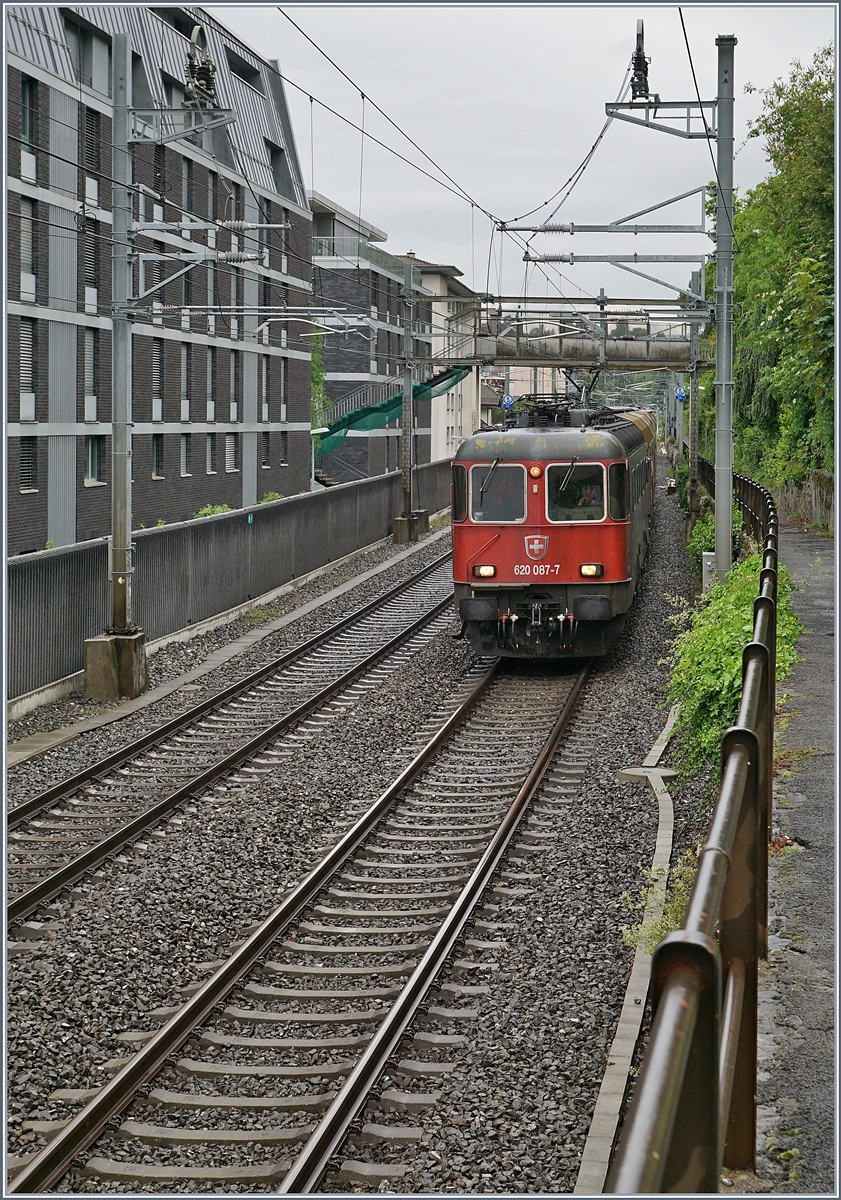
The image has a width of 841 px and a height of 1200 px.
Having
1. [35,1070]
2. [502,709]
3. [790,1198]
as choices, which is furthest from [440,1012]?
[502,709]

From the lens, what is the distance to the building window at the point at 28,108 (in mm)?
28766

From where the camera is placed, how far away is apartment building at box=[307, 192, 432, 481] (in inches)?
2283

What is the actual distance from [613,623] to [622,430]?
3546 millimetres

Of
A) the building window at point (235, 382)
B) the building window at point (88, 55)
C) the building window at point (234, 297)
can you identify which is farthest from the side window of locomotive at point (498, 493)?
the building window at point (235, 382)

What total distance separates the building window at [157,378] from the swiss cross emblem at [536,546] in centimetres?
2115

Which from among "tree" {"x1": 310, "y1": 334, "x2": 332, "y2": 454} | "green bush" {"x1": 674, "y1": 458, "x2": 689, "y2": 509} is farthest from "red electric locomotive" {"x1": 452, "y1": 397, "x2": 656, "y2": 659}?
"tree" {"x1": 310, "y1": 334, "x2": 332, "y2": 454}

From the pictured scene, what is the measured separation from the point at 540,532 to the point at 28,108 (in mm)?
17942

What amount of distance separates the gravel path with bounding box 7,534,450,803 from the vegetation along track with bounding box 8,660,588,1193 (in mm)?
3654

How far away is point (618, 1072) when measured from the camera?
6500 mm

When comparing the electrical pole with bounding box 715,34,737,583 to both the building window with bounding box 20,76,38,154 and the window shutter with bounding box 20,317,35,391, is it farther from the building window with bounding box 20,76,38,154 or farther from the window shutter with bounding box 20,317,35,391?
the building window with bounding box 20,76,38,154

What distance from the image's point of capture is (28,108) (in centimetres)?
2878

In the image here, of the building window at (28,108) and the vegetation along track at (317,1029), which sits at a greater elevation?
the building window at (28,108)

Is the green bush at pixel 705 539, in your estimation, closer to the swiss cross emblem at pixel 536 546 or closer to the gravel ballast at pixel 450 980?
the swiss cross emblem at pixel 536 546

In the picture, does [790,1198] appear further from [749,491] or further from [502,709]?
[749,491]
